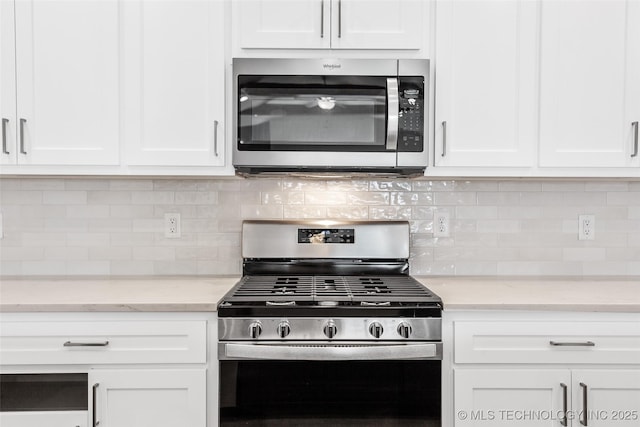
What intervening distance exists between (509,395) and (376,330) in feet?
1.65

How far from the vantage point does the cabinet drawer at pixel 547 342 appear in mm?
1540

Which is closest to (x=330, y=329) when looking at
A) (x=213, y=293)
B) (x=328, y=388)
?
(x=328, y=388)

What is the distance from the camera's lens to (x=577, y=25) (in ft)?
5.97

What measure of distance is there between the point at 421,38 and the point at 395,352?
3.95 ft

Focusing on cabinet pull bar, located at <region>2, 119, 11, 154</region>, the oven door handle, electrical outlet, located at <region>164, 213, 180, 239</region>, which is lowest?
the oven door handle

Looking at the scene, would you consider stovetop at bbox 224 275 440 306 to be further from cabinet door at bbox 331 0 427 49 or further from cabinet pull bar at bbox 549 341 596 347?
cabinet door at bbox 331 0 427 49

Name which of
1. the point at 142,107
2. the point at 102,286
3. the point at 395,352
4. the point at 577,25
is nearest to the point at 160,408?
the point at 102,286

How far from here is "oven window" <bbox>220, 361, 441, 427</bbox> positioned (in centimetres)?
152

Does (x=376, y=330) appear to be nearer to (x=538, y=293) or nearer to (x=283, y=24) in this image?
(x=538, y=293)

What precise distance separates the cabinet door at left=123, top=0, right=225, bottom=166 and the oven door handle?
78 centimetres

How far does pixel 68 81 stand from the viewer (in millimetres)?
1804

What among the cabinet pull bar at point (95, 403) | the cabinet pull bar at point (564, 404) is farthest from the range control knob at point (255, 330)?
the cabinet pull bar at point (564, 404)

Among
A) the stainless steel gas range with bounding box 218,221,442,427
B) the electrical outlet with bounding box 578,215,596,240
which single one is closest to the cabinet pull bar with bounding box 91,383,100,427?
the stainless steel gas range with bounding box 218,221,442,427

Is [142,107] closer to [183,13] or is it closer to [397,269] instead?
[183,13]
